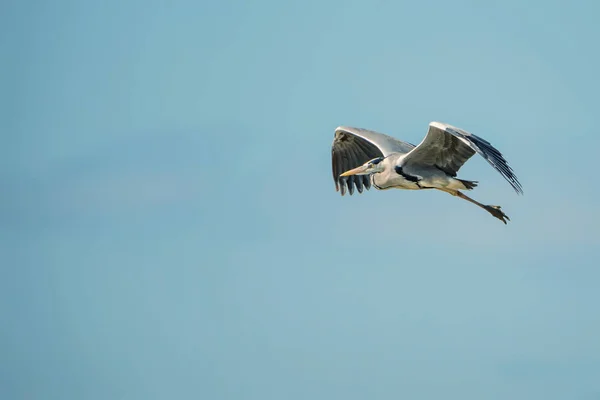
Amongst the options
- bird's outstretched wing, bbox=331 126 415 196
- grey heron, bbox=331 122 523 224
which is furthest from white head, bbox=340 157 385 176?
bird's outstretched wing, bbox=331 126 415 196

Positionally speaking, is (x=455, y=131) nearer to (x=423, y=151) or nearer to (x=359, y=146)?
(x=423, y=151)

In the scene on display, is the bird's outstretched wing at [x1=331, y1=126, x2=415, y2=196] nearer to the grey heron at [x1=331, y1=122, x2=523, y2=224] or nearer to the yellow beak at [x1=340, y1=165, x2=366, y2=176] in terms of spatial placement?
the grey heron at [x1=331, y1=122, x2=523, y2=224]

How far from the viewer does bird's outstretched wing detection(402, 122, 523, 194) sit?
21109 mm

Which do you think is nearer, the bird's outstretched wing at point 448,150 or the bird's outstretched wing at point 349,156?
the bird's outstretched wing at point 448,150

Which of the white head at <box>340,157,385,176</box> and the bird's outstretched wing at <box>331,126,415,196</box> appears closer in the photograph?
the white head at <box>340,157,385,176</box>

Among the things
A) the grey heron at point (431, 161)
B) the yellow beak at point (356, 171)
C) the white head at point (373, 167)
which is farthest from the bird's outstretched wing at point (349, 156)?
the white head at point (373, 167)

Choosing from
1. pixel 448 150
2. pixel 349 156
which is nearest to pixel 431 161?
pixel 448 150

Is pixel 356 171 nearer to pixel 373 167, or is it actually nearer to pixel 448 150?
pixel 373 167

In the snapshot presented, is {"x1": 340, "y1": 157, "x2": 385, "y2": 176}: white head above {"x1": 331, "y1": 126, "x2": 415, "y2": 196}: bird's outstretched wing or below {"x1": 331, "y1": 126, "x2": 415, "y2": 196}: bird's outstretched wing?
below

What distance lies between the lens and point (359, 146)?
91.2 ft

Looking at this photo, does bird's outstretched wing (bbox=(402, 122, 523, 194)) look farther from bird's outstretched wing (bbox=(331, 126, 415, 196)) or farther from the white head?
bird's outstretched wing (bbox=(331, 126, 415, 196))

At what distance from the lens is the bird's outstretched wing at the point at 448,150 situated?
2111 cm

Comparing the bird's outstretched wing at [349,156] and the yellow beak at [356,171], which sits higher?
the bird's outstretched wing at [349,156]

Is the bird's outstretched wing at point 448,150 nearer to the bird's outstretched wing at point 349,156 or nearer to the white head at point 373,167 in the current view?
the white head at point 373,167
